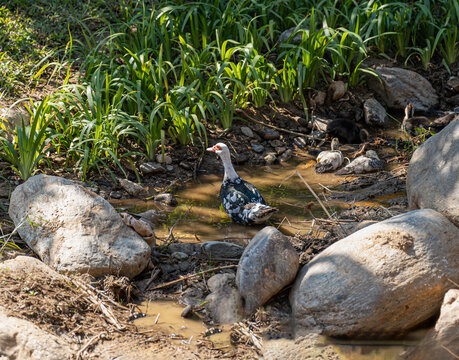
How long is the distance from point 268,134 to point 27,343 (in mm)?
4089

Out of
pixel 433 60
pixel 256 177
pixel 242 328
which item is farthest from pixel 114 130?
pixel 433 60

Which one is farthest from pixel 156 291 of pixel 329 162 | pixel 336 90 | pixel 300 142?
pixel 336 90

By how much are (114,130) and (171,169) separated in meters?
0.75

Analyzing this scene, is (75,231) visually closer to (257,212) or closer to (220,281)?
(220,281)

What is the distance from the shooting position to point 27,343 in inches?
112

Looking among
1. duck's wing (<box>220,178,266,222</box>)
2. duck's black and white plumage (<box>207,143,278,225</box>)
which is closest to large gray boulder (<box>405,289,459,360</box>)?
duck's black and white plumage (<box>207,143,278,225</box>)

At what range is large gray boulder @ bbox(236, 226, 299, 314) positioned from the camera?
3301mm

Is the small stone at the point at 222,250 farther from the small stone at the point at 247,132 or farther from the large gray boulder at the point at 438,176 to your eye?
the small stone at the point at 247,132

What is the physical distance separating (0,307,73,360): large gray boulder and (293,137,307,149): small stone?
4.05m

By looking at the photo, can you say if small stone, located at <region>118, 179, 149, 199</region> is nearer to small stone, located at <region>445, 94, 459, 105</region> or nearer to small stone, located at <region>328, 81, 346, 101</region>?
small stone, located at <region>328, 81, 346, 101</region>

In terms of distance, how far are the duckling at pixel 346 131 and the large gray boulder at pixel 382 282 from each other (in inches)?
121

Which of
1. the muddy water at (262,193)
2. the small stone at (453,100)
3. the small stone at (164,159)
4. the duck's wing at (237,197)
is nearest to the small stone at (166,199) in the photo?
the muddy water at (262,193)

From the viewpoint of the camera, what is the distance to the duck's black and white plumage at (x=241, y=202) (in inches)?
178

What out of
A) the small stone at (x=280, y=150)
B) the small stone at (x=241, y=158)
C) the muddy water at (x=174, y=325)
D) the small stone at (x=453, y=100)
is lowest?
the small stone at (x=453, y=100)
